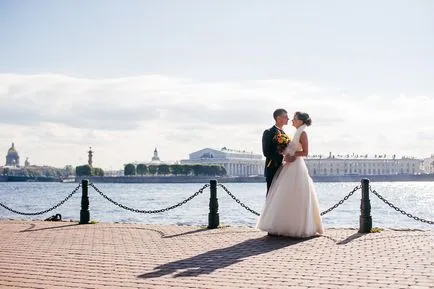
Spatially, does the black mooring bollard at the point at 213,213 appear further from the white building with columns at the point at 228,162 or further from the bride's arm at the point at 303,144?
the white building with columns at the point at 228,162

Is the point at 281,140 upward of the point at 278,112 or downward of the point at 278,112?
downward

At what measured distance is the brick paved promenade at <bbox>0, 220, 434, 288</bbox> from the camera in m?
6.52

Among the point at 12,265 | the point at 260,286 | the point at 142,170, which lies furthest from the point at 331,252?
the point at 142,170

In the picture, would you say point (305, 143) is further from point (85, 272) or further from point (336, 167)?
point (336, 167)

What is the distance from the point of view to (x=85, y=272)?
23.6 ft

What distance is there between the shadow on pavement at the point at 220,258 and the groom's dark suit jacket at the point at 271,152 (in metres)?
1.25

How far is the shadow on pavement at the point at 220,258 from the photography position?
721 centimetres

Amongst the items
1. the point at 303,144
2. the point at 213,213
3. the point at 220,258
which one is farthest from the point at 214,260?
the point at 213,213

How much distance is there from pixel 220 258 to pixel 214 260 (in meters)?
0.18

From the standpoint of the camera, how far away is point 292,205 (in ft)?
34.0

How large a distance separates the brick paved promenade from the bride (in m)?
0.31

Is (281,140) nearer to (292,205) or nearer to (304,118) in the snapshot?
(304,118)

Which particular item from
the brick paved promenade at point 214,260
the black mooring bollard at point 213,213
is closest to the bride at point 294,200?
the brick paved promenade at point 214,260

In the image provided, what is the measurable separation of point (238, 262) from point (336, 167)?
185m
